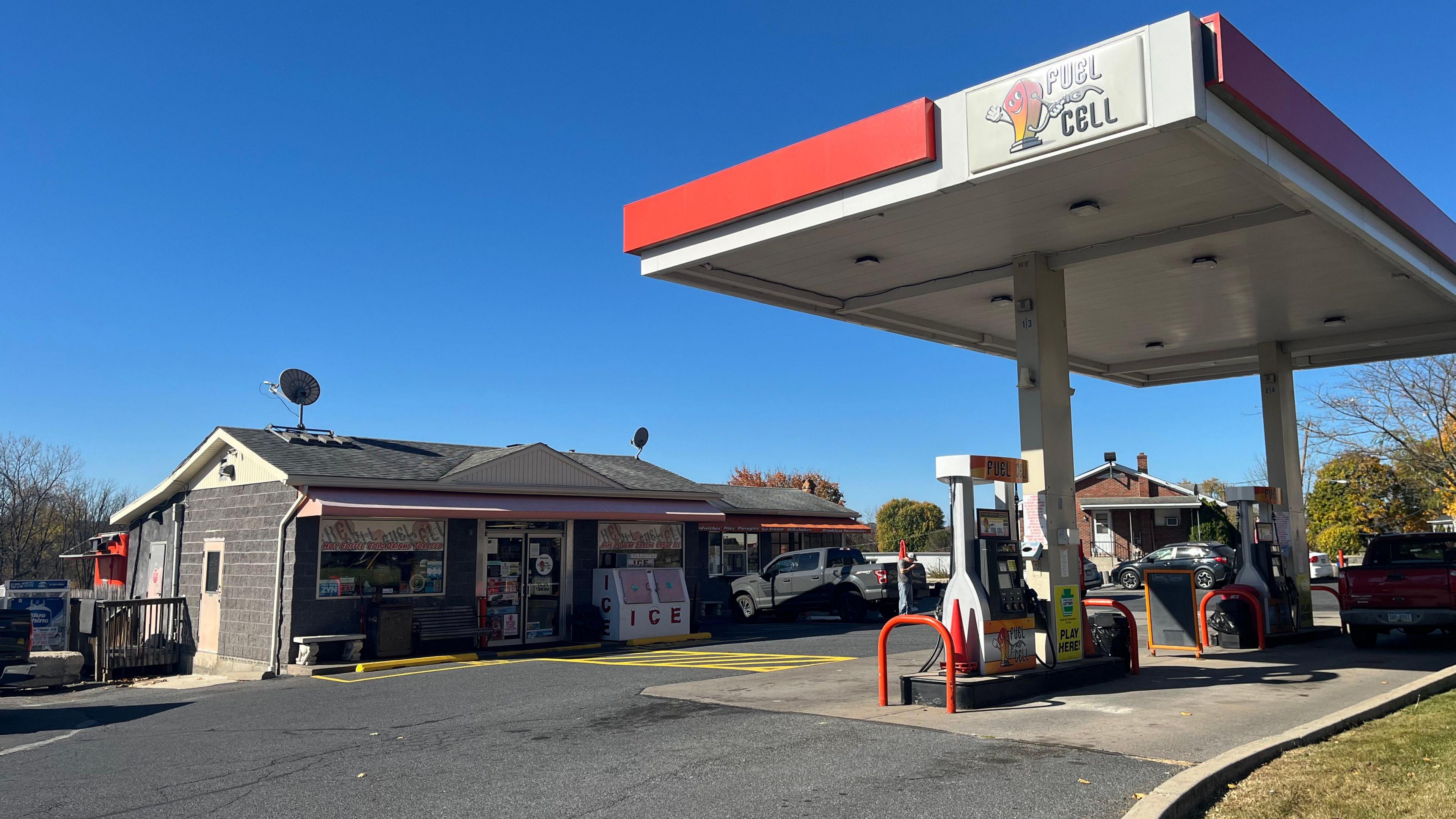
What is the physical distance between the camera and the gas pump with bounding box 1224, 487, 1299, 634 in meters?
15.2

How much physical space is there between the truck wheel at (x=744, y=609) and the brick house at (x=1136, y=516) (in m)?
23.4

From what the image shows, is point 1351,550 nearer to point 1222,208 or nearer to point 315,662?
point 1222,208

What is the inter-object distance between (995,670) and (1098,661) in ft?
6.30

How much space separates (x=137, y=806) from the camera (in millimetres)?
6613

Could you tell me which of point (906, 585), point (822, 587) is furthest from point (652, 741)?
point (822, 587)

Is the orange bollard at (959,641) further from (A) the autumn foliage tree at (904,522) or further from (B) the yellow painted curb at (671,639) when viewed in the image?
(A) the autumn foliage tree at (904,522)

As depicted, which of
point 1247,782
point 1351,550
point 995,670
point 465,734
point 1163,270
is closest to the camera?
point 1247,782

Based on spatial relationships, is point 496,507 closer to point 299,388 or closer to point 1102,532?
point 299,388

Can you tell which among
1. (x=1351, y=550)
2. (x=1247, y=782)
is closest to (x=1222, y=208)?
(x=1247, y=782)

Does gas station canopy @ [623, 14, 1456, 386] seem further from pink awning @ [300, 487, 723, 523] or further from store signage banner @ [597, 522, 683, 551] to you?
store signage banner @ [597, 522, 683, 551]

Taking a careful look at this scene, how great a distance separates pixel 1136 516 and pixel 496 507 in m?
35.1

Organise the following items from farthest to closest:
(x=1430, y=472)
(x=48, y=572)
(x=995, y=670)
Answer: (x=48, y=572)
(x=1430, y=472)
(x=995, y=670)

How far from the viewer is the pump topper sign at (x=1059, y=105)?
26.6ft

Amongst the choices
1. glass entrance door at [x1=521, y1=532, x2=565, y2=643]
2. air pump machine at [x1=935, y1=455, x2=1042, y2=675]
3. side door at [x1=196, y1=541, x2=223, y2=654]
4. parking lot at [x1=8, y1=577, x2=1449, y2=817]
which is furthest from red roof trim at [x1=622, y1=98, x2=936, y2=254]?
side door at [x1=196, y1=541, x2=223, y2=654]
